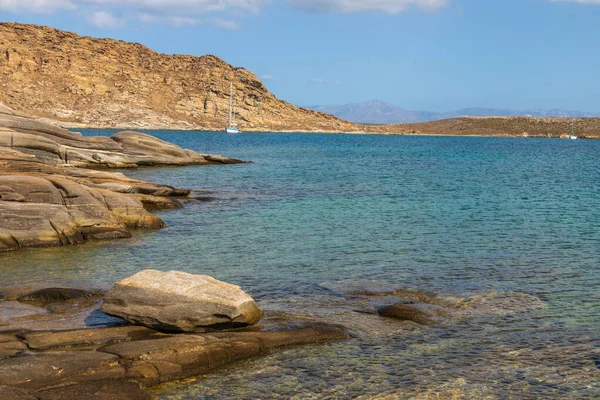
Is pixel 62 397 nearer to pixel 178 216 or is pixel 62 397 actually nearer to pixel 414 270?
pixel 414 270

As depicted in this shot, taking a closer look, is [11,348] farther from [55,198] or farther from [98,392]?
[55,198]

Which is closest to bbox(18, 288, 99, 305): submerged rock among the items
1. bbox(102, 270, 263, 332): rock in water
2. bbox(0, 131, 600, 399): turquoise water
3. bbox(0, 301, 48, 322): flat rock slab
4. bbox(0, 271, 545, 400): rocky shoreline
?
bbox(0, 271, 545, 400): rocky shoreline

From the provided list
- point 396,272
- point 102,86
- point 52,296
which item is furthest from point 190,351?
point 102,86

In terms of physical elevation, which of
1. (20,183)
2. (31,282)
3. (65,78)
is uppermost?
(65,78)

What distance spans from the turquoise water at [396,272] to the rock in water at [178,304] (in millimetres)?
1257

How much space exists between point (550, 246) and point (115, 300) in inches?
631

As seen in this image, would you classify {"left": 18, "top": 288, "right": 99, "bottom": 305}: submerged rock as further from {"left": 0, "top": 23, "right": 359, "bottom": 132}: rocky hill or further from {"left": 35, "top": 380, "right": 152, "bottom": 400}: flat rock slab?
{"left": 0, "top": 23, "right": 359, "bottom": 132}: rocky hill

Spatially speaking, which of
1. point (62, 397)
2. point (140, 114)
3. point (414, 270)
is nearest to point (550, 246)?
point (414, 270)

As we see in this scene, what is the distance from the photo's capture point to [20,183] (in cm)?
2375

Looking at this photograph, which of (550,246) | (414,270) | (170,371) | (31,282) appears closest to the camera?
(170,371)

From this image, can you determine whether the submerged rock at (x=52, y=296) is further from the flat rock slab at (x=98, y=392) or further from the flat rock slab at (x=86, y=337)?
the flat rock slab at (x=98, y=392)

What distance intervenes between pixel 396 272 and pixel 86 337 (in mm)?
9800

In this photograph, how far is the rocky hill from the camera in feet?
515

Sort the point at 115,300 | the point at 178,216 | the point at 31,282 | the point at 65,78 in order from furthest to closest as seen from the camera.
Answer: the point at 65,78
the point at 178,216
the point at 31,282
the point at 115,300
